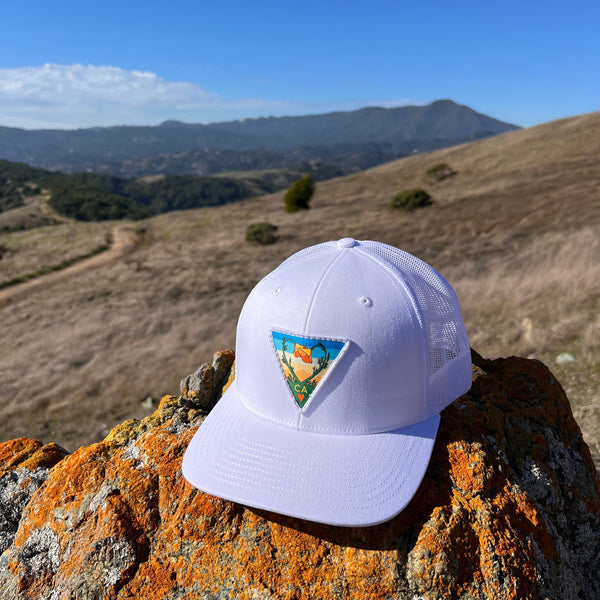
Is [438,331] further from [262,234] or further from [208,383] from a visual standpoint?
[262,234]

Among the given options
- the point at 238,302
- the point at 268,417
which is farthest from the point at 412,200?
the point at 268,417

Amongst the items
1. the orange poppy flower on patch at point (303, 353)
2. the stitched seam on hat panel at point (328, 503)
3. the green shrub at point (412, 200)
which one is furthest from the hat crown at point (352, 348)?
the green shrub at point (412, 200)

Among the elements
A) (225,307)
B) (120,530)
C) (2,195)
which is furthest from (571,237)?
(2,195)

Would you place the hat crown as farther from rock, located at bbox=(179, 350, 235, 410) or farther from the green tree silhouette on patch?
rock, located at bbox=(179, 350, 235, 410)

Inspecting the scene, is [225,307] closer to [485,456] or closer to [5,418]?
[5,418]

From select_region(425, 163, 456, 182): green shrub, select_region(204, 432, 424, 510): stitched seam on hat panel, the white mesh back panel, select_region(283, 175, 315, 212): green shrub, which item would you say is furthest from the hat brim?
select_region(425, 163, 456, 182): green shrub

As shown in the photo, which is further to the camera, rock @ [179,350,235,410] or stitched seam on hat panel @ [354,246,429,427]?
rock @ [179,350,235,410]

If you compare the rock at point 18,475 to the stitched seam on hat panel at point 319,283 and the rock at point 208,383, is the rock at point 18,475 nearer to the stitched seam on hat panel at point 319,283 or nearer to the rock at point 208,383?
the rock at point 208,383
